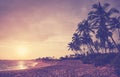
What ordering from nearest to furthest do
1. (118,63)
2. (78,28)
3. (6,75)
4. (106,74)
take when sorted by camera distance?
1. (106,74)
2. (6,75)
3. (118,63)
4. (78,28)

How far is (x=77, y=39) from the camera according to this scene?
58.2 metres

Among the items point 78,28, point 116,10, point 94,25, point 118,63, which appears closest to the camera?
point 118,63

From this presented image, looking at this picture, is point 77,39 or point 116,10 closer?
point 116,10

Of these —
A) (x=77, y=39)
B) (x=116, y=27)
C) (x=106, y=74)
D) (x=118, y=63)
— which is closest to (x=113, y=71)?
(x=106, y=74)

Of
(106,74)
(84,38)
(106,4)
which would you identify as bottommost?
(106,74)

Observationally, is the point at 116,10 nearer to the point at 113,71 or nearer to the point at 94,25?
the point at 94,25

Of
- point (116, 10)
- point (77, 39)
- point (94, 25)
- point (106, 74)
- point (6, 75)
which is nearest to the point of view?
point (106, 74)

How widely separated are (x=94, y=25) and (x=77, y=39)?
2297 centimetres

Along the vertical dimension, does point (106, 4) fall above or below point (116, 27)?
above

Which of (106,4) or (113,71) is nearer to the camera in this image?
(113,71)

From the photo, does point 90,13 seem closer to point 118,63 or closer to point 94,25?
point 94,25

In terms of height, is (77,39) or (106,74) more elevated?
(77,39)

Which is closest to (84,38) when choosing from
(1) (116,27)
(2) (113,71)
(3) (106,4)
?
(1) (116,27)

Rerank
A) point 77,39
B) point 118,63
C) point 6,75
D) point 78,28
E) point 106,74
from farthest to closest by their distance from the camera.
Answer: point 77,39
point 78,28
point 118,63
point 6,75
point 106,74
